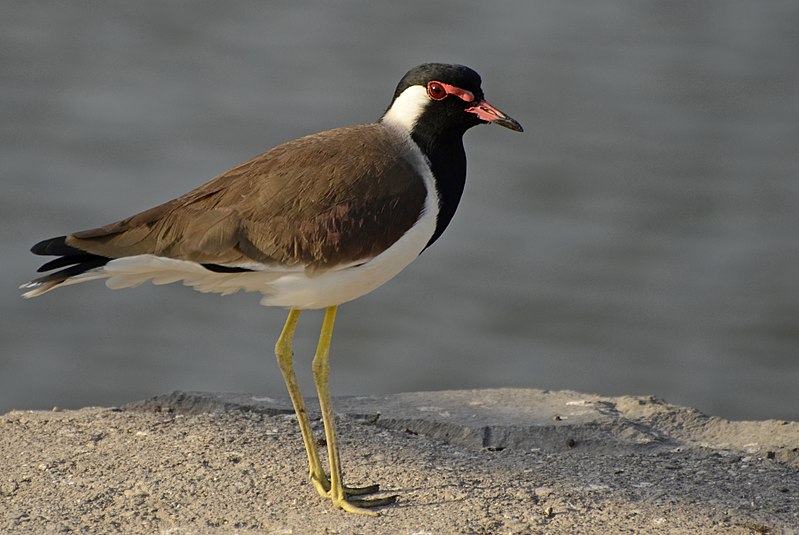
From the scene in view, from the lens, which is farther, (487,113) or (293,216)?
(487,113)

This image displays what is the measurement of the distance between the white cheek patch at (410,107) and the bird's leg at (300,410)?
2.90 ft

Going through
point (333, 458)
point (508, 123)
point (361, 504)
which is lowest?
point (361, 504)

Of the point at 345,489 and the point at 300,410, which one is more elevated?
the point at 300,410

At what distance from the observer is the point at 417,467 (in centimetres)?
547

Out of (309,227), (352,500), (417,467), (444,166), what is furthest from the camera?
(417,467)

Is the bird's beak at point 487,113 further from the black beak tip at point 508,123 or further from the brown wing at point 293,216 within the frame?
the brown wing at point 293,216

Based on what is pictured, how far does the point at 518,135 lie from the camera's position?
13.4 meters

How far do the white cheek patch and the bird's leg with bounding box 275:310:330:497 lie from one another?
2.90 ft

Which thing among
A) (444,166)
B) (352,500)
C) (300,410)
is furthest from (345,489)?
(444,166)

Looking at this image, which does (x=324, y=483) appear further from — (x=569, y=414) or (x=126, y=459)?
(x=569, y=414)

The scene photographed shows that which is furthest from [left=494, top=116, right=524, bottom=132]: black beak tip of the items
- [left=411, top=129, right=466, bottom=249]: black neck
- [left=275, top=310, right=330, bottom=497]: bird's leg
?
[left=275, top=310, right=330, bottom=497]: bird's leg

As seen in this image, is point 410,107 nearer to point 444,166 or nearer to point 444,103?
point 444,103

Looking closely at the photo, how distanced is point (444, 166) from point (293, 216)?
665 millimetres

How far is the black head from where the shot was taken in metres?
5.29
